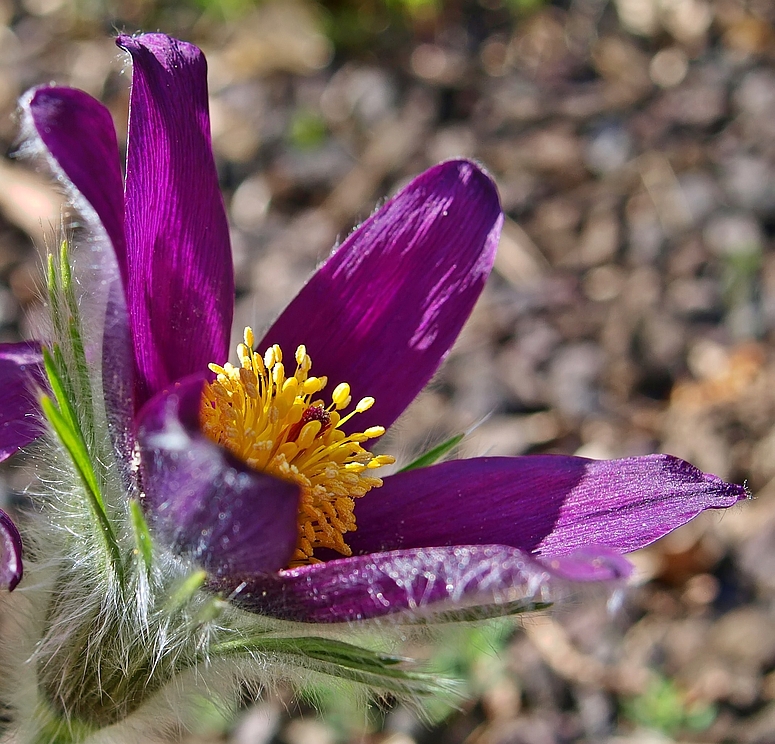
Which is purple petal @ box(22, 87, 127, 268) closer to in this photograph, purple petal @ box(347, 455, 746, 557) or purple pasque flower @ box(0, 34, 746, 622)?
purple pasque flower @ box(0, 34, 746, 622)

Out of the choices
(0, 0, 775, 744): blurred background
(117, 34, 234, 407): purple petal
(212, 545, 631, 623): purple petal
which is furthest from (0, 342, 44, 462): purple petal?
(0, 0, 775, 744): blurred background

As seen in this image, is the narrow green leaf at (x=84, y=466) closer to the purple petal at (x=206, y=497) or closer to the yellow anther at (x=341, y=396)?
the purple petal at (x=206, y=497)

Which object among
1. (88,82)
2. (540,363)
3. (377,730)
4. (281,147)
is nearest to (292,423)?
(377,730)

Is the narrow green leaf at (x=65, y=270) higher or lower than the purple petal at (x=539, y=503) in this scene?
higher

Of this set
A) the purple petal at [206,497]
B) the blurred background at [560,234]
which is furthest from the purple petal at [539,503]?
the blurred background at [560,234]

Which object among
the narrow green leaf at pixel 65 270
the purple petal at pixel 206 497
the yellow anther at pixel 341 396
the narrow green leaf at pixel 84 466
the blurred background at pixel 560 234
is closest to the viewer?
the purple petal at pixel 206 497

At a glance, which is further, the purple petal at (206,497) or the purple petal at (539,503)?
the purple petal at (539,503)

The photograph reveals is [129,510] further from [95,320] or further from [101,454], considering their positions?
[95,320]
